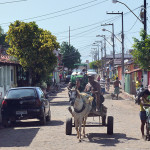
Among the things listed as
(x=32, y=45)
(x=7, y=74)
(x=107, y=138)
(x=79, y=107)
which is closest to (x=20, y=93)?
(x=79, y=107)

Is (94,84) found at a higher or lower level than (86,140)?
higher

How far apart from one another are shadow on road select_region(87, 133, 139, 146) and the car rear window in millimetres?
4058

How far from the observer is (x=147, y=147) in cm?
1000

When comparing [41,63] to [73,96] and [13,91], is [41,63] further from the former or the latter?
[73,96]

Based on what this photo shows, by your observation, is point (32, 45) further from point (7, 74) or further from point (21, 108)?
point (21, 108)

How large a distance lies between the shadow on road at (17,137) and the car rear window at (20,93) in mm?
1646

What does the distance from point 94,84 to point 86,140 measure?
6.92 feet

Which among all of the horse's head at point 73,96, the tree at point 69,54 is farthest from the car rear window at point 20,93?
the tree at point 69,54

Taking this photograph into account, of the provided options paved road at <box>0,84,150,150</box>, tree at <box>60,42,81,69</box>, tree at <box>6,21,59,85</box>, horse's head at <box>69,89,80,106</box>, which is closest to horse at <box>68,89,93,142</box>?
horse's head at <box>69,89,80,106</box>

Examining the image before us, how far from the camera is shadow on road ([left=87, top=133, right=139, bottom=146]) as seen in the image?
10.9m

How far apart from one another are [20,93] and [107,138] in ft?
17.5

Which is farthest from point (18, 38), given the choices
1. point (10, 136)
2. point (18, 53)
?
point (10, 136)

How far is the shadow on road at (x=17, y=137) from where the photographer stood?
1110cm

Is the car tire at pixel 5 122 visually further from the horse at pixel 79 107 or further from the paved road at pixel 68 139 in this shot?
the horse at pixel 79 107
